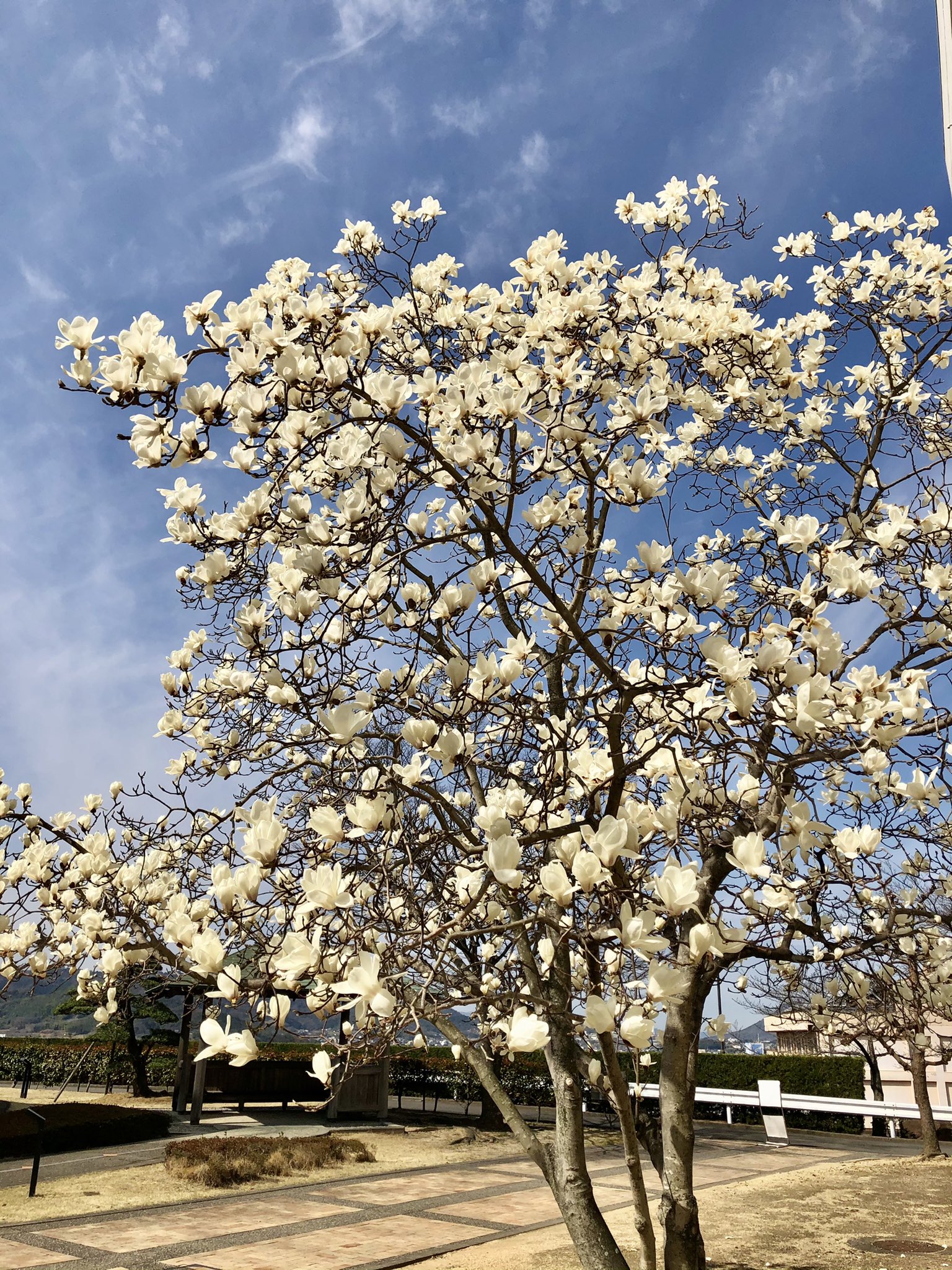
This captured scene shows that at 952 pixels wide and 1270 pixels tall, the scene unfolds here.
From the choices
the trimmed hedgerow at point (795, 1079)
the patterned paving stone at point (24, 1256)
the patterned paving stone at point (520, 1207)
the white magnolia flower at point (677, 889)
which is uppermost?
the white magnolia flower at point (677, 889)

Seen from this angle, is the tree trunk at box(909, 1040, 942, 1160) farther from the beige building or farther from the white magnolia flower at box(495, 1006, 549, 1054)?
the white magnolia flower at box(495, 1006, 549, 1054)

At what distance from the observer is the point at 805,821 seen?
2396 mm

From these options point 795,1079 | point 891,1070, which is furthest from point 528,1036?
point 891,1070

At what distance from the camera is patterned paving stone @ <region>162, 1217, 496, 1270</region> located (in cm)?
554

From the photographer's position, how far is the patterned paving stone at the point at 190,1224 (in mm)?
6066

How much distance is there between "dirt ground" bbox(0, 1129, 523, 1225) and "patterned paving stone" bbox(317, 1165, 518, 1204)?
1.36 feet

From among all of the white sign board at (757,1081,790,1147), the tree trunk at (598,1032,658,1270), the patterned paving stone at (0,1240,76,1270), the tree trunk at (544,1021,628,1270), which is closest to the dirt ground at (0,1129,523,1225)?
the patterned paving stone at (0,1240,76,1270)

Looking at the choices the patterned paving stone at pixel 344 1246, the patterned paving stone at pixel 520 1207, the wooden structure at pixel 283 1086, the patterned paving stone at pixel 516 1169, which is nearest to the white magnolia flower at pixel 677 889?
the patterned paving stone at pixel 344 1246

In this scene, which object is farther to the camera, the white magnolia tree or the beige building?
the beige building

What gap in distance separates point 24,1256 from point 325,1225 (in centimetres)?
226

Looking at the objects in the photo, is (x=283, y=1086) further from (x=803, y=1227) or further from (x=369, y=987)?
(x=369, y=987)

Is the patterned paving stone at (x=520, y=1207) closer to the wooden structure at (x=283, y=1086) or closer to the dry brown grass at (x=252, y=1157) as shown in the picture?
the dry brown grass at (x=252, y=1157)

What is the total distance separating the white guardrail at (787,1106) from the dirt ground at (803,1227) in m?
3.63

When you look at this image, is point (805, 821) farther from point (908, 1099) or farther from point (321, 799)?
point (908, 1099)
